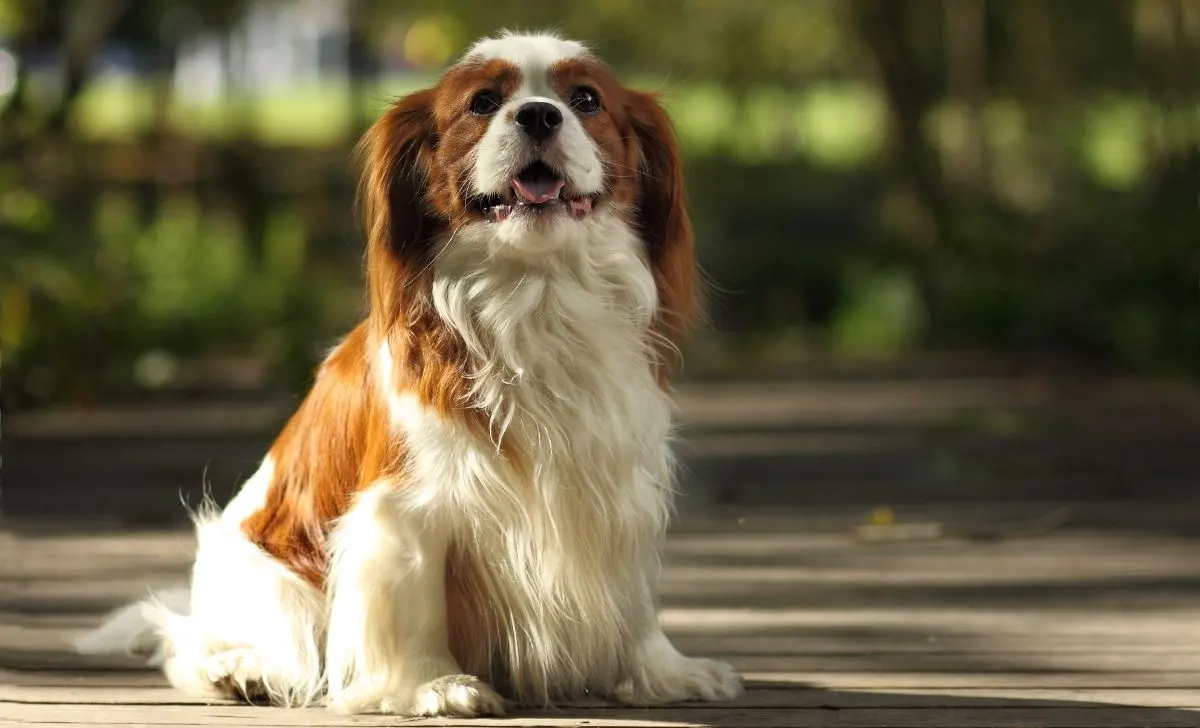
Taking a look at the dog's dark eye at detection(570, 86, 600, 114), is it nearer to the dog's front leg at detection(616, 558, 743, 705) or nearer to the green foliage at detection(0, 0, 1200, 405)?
the green foliage at detection(0, 0, 1200, 405)

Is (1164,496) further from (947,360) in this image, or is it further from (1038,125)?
(1038,125)

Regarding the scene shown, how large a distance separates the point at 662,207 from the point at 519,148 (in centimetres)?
44

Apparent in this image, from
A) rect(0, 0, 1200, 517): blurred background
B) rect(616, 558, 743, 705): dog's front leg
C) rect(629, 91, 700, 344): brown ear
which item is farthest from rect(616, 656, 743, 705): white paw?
rect(0, 0, 1200, 517): blurred background

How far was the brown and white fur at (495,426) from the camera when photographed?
3193mm

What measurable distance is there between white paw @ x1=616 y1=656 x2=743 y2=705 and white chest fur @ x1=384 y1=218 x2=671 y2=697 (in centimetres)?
12

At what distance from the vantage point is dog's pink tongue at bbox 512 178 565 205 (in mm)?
3131

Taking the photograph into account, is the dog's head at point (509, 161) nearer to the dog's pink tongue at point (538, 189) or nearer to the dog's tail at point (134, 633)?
the dog's pink tongue at point (538, 189)

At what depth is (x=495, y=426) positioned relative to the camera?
Result: 3244mm

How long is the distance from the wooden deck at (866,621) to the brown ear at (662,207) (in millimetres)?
848

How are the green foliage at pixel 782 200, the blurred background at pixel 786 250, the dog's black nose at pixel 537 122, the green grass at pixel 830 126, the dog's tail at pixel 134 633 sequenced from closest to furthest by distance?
1. the dog's black nose at pixel 537 122
2. the dog's tail at pixel 134 633
3. the blurred background at pixel 786 250
4. the green foliage at pixel 782 200
5. the green grass at pixel 830 126

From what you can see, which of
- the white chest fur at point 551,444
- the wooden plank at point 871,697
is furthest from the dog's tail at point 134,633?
the white chest fur at point 551,444

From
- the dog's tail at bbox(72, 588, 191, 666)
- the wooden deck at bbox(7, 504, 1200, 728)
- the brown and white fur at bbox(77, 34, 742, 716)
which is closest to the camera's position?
the brown and white fur at bbox(77, 34, 742, 716)

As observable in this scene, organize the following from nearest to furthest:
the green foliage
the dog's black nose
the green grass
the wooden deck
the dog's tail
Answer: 1. the dog's black nose
2. the wooden deck
3. the dog's tail
4. the green foliage
5. the green grass

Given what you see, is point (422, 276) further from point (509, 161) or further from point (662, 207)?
point (662, 207)
